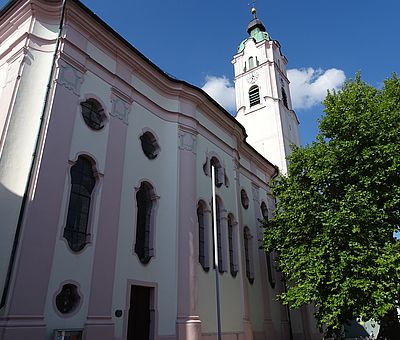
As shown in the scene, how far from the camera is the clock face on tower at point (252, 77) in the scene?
31328 millimetres

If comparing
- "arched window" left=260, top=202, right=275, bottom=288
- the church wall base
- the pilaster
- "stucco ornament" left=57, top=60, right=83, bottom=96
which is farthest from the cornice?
the church wall base

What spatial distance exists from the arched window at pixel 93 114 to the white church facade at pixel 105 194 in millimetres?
40

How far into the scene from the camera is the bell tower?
90.7 feet

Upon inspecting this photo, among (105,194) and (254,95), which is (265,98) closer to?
(254,95)

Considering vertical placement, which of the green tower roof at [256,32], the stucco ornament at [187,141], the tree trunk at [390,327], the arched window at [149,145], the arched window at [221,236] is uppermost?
the green tower roof at [256,32]

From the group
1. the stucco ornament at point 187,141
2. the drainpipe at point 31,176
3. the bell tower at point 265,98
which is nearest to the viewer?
the drainpipe at point 31,176

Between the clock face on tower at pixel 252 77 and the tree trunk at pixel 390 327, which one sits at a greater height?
the clock face on tower at pixel 252 77

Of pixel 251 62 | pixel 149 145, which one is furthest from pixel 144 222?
pixel 251 62

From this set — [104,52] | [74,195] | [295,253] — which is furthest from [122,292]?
[104,52]

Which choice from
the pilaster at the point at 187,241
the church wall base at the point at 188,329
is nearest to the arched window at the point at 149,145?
the pilaster at the point at 187,241

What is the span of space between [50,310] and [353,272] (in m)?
10.2

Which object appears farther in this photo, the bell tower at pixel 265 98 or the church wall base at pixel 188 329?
the bell tower at pixel 265 98

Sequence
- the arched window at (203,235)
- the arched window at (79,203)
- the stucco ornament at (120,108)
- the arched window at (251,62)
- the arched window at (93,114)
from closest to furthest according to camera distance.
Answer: the arched window at (79,203) → the arched window at (93,114) → the stucco ornament at (120,108) → the arched window at (203,235) → the arched window at (251,62)

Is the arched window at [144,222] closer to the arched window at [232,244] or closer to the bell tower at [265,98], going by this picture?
the arched window at [232,244]
